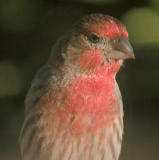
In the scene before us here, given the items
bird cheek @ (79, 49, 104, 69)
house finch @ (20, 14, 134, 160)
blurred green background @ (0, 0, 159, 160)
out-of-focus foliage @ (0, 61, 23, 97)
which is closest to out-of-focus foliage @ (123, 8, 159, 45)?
blurred green background @ (0, 0, 159, 160)

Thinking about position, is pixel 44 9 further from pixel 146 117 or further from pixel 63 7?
pixel 146 117

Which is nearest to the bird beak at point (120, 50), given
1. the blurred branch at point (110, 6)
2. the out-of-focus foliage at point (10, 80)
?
the blurred branch at point (110, 6)

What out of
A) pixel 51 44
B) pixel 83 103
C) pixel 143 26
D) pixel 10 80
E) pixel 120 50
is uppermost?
pixel 120 50

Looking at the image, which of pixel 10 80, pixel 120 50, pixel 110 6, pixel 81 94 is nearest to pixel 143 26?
pixel 110 6

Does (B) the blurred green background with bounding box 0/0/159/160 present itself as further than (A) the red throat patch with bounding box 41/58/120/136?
Yes

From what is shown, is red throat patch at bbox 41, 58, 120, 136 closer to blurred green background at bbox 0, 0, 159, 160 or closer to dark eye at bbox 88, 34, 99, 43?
dark eye at bbox 88, 34, 99, 43

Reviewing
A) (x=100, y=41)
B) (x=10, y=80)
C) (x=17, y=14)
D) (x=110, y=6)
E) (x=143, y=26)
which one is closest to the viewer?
(x=100, y=41)

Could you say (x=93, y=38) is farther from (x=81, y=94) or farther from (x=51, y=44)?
(x=51, y=44)

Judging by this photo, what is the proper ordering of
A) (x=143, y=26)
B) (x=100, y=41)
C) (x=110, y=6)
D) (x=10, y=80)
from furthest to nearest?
(x=10, y=80) → (x=110, y=6) → (x=143, y=26) → (x=100, y=41)
